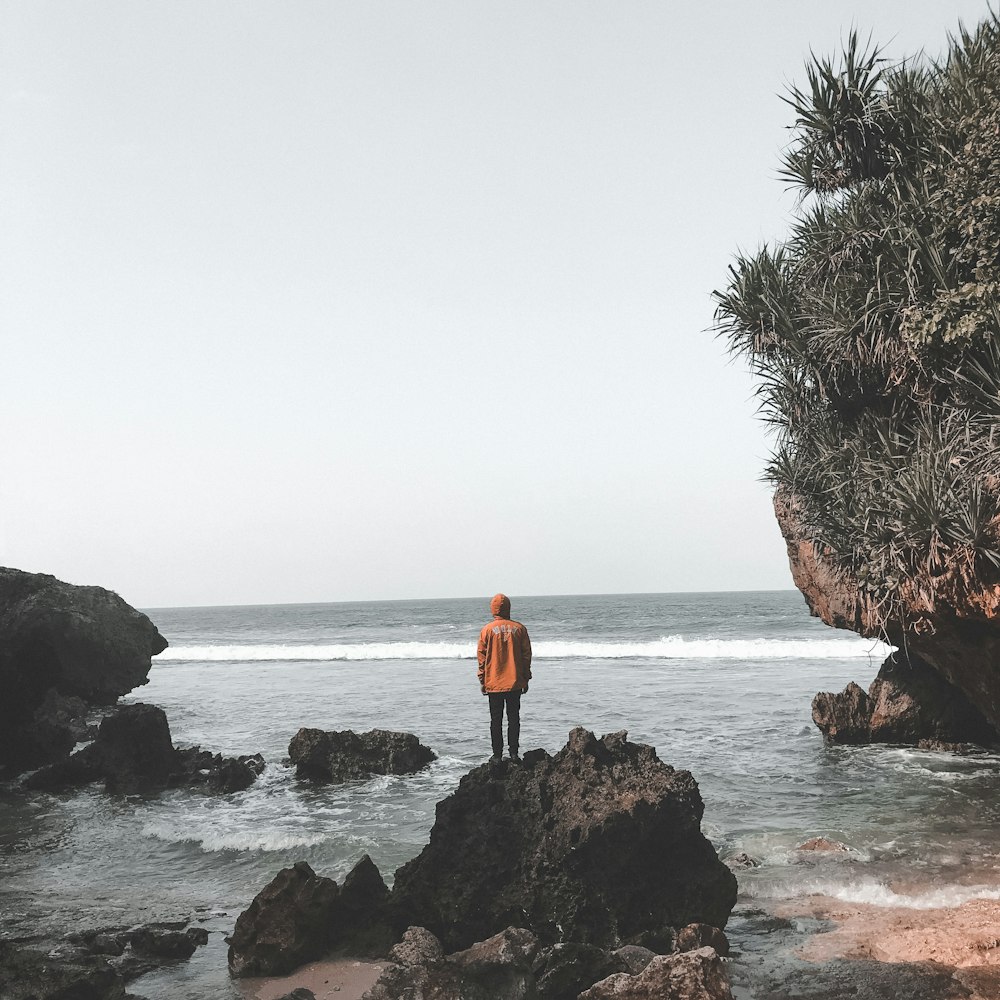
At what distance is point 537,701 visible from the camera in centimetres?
1775

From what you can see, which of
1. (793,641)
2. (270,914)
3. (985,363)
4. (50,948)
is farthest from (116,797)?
(793,641)

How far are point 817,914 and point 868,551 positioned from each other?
5.51 metres

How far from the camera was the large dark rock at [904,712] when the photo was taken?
39.7ft

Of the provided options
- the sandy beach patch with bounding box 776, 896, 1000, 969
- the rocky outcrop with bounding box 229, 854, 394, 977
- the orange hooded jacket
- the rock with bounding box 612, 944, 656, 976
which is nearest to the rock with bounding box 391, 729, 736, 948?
the rocky outcrop with bounding box 229, 854, 394, 977

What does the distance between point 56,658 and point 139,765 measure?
345cm

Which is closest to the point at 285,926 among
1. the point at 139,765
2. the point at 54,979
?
the point at 54,979

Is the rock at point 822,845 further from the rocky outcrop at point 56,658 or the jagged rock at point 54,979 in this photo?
the rocky outcrop at point 56,658

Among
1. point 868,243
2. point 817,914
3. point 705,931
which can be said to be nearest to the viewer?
point 705,931

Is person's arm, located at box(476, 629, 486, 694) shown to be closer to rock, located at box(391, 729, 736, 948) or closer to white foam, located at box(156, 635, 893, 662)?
rock, located at box(391, 729, 736, 948)

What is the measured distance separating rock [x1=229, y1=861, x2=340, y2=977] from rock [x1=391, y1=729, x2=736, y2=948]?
54 cm

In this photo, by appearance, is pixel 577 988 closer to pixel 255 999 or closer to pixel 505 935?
pixel 505 935

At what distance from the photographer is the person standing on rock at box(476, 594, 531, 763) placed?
754cm

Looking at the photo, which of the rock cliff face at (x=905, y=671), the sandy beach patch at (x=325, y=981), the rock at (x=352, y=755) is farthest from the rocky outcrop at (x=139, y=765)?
the rock cliff face at (x=905, y=671)

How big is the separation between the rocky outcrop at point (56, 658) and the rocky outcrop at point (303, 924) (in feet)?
28.1
